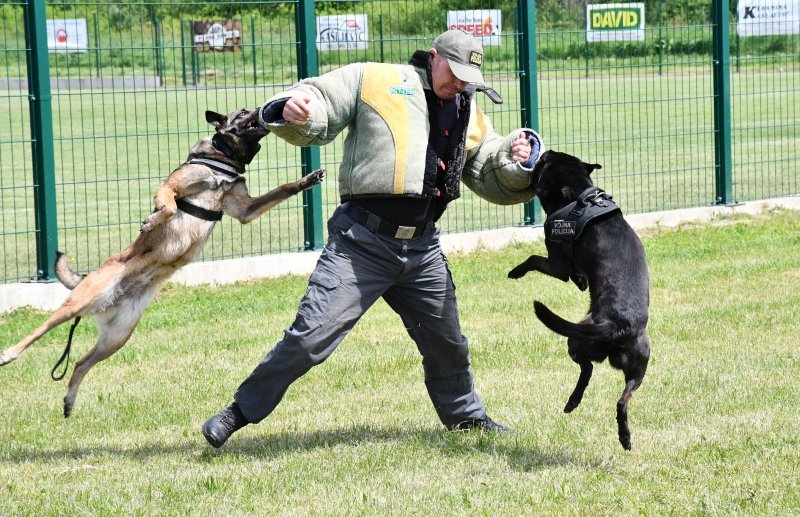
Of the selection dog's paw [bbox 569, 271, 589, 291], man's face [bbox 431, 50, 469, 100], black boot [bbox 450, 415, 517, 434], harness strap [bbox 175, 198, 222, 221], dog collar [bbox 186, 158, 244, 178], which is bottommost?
black boot [bbox 450, 415, 517, 434]

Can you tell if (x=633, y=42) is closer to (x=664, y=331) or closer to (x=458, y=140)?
(x=664, y=331)

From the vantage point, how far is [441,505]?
179 inches

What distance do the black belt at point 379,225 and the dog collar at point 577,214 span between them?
0.67 meters

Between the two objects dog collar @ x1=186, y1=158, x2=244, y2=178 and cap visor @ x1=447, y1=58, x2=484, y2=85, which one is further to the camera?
dog collar @ x1=186, y1=158, x2=244, y2=178

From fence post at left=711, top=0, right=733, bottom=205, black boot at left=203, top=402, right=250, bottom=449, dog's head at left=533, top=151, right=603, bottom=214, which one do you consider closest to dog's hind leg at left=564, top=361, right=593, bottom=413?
dog's head at left=533, top=151, right=603, bottom=214

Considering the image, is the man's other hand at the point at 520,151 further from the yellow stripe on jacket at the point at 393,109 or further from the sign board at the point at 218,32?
the sign board at the point at 218,32

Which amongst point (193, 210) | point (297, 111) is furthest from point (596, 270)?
point (193, 210)

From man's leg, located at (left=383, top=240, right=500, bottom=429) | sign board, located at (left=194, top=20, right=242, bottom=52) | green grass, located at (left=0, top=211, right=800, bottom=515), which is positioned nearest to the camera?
green grass, located at (left=0, top=211, right=800, bottom=515)

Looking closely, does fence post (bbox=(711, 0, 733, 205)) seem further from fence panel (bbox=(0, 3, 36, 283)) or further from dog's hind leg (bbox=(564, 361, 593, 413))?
dog's hind leg (bbox=(564, 361, 593, 413))

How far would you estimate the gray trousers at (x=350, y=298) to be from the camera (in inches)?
199

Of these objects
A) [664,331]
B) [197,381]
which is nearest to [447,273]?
[197,381]

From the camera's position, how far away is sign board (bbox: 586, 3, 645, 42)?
12.3 m

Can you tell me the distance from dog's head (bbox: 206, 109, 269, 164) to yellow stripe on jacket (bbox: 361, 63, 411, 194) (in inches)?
42.0

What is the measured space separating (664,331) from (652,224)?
424 cm
